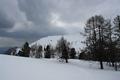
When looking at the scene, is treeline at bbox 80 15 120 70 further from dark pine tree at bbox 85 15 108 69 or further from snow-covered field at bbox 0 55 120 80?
snow-covered field at bbox 0 55 120 80

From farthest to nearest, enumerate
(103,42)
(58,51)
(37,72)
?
(58,51) → (103,42) → (37,72)

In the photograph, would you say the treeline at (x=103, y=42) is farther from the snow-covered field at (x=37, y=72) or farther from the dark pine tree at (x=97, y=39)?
the snow-covered field at (x=37, y=72)

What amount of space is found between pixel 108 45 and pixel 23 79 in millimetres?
20636

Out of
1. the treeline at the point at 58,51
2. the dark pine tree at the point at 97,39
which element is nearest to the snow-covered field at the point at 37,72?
the dark pine tree at the point at 97,39

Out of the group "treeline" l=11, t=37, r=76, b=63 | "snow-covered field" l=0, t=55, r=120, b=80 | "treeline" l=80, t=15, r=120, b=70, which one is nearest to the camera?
"snow-covered field" l=0, t=55, r=120, b=80

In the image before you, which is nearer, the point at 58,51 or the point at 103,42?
the point at 103,42

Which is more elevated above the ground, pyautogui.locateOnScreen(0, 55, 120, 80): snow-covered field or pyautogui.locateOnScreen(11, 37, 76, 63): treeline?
pyautogui.locateOnScreen(11, 37, 76, 63): treeline

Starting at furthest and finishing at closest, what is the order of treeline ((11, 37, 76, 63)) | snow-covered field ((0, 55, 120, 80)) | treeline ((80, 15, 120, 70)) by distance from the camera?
treeline ((11, 37, 76, 63)), treeline ((80, 15, 120, 70)), snow-covered field ((0, 55, 120, 80))

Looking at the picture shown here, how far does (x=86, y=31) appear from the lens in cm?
2970

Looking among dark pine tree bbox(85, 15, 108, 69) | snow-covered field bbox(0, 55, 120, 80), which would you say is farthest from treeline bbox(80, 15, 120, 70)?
snow-covered field bbox(0, 55, 120, 80)

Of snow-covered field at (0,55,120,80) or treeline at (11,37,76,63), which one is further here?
treeline at (11,37,76,63)

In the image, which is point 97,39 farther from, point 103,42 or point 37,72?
point 37,72

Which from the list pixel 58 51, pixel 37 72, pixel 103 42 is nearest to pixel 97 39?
pixel 103 42

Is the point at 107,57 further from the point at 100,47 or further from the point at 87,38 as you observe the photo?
the point at 87,38
